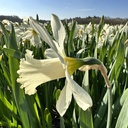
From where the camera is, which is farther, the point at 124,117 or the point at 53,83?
the point at 53,83

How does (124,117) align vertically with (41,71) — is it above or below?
below

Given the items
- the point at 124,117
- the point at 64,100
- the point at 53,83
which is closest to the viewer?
the point at 64,100

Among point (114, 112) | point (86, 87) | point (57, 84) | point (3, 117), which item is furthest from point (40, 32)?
point (57, 84)

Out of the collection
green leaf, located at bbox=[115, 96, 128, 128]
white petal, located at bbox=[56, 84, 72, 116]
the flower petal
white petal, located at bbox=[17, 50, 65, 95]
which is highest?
the flower petal

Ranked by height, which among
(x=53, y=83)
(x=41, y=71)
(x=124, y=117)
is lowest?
(x=53, y=83)

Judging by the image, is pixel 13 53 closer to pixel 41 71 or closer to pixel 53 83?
pixel 41 71

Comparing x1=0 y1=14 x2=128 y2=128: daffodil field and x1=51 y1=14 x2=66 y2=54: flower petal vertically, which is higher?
x1=51 y1=14 x2=66 y2=54: flower petal

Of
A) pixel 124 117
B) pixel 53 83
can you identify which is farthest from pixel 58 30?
pixel 53 83

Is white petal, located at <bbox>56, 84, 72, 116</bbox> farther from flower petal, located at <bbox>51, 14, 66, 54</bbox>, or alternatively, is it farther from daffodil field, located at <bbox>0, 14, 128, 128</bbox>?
flower petal, located at <bbox>51, 14, 66, 54</bbox>

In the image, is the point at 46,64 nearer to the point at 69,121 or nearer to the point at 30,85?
the point at 30,85

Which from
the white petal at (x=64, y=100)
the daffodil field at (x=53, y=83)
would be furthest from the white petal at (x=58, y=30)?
the white petal at (x=64, y=100)

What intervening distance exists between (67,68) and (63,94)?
59 mm

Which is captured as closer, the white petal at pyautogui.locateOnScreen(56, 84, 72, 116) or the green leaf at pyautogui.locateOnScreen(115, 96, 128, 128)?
the white petal at pyautogui.locateOnScreen(56, 84, 72, 116)

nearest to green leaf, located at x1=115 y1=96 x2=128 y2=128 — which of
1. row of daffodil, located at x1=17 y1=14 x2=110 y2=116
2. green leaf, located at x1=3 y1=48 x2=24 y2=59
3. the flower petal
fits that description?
row of daffodil, located at x1=17 y1=14 x2=110 y2=116
